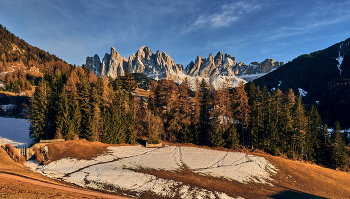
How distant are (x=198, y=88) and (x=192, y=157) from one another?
20.6 metres

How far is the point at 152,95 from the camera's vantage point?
49656mm

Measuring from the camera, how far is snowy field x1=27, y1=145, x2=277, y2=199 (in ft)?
60.8

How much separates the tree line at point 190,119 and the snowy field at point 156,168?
6.81m

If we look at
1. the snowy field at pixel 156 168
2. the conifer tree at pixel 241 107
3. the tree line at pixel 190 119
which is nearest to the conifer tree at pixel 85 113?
the tree line at pixel 190 119

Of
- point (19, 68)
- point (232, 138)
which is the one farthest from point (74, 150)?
point (19, 68)

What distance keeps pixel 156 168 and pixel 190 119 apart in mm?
21497

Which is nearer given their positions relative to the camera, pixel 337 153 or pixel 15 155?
pixel 15 155

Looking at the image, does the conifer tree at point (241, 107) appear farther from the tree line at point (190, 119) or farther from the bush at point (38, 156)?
the bush at point (38, 156)

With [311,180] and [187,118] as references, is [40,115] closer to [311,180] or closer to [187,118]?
[187,118]

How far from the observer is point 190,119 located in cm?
4406

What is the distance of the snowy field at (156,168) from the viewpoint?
18.5 metres

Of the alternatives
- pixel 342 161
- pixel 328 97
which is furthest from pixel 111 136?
pixel 328 97

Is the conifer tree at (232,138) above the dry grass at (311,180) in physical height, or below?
above

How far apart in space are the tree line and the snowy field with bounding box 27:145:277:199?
268 inches
